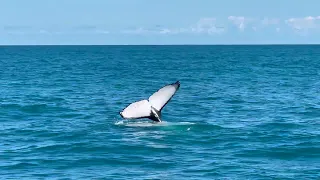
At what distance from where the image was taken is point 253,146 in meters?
28.0

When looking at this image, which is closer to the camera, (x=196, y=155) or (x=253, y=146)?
(x=196, y=155)

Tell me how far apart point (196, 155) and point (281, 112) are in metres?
15.6

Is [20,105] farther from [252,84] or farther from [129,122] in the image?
[252,84]

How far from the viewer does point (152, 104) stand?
26734 mm

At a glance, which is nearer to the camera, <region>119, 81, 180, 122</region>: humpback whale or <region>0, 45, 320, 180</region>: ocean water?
<region>0, 45, 320, 180</region>: ocean water

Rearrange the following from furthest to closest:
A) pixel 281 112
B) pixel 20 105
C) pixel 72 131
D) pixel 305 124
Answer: pixel 20 105
pixel 281 112
pixel 305 124
pixel 72 131

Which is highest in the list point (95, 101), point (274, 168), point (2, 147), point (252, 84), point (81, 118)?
point (252, 84)

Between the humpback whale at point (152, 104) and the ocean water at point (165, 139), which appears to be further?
the humpback whale at point (152, 104)

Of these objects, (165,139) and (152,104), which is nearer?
(152,104)

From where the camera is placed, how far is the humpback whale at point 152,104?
26172 mm

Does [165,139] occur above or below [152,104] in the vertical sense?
below

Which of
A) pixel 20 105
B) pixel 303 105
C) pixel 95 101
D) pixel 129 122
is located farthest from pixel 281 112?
pixel 20 105

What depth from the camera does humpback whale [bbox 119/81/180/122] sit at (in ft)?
85.9

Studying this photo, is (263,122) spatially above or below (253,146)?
above
